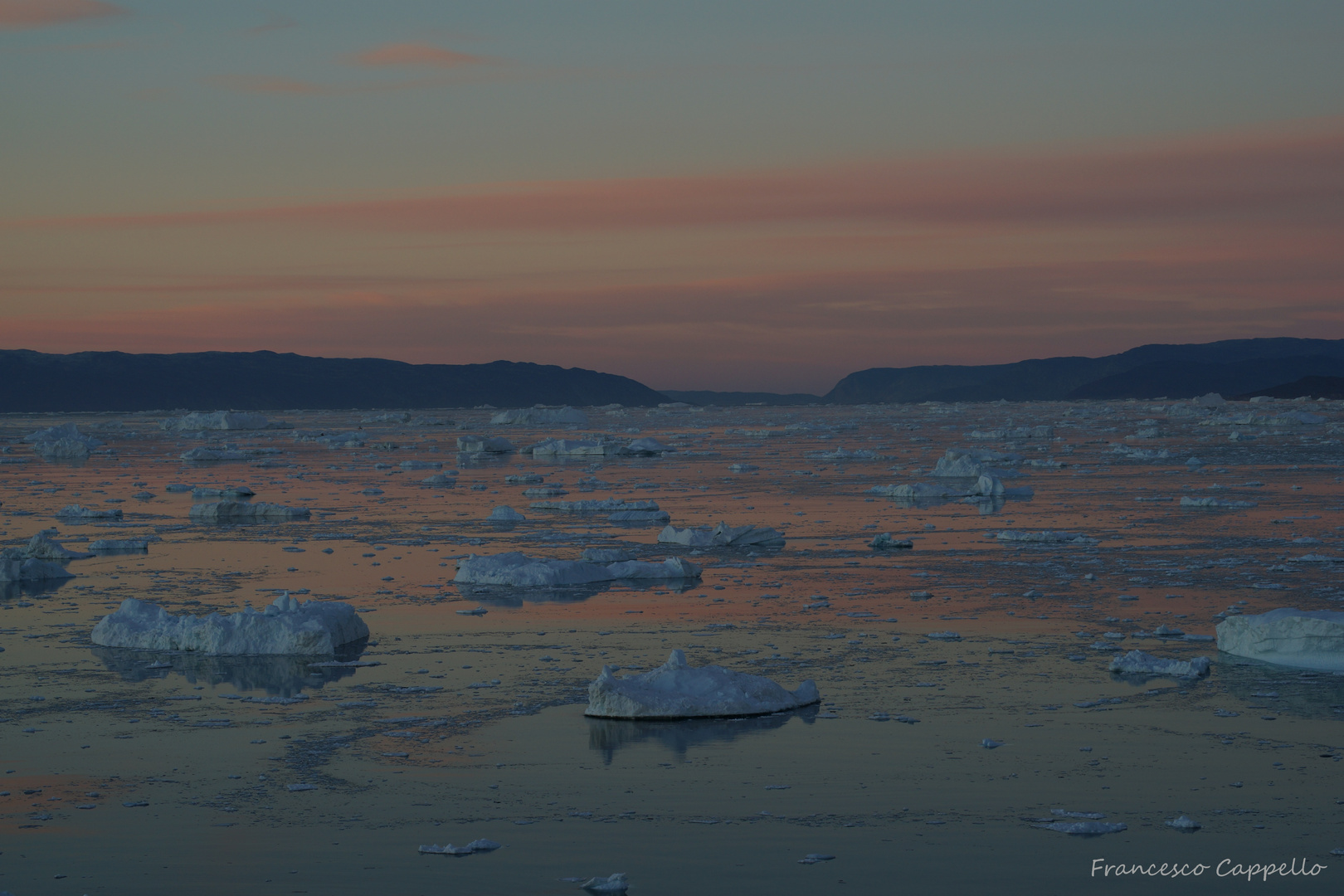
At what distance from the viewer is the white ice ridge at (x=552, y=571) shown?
47.2ft

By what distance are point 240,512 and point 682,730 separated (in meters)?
16.7

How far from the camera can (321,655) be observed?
35.2ft

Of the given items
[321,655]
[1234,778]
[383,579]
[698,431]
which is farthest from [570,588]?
[698,431]

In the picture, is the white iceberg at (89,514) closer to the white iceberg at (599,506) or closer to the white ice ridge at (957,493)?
the white iceberg at (599,506)

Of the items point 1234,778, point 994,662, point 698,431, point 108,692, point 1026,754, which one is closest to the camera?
point 1234,778

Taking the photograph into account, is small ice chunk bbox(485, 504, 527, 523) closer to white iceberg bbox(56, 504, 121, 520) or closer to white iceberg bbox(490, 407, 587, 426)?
white iceberg bbox(56, 504, 121, 520)

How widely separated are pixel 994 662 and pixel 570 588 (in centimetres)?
546

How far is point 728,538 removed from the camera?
17.6 meters

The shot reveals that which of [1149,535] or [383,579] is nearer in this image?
[383,579]

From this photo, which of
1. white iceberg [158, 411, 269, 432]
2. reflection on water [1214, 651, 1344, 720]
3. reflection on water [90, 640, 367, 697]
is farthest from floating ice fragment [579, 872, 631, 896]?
white iceberg [158, 411, 269, 432]

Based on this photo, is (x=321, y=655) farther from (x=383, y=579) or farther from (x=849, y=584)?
(x=849, y=584)

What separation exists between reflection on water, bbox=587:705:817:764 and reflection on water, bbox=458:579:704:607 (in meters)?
4.87

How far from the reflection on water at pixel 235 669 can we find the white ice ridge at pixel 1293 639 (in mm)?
Answer: 6824

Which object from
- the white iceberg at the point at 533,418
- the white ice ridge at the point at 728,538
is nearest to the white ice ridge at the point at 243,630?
the white ice ridge at the point at 728,538
